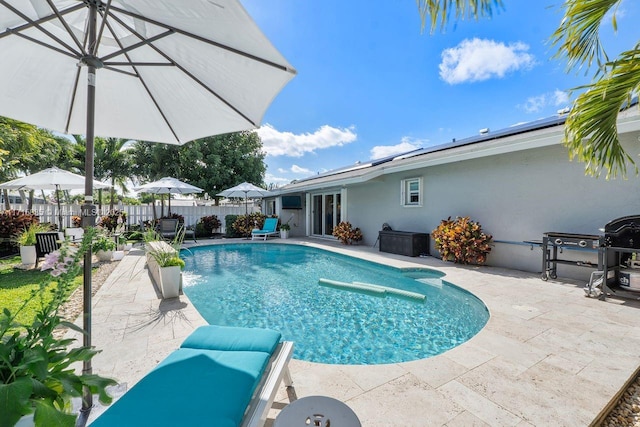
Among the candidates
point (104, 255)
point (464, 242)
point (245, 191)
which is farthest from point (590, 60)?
point (245, 191)

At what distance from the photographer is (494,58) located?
665cm

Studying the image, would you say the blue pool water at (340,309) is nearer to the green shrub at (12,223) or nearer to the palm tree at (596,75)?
the palm tree at (596,75)

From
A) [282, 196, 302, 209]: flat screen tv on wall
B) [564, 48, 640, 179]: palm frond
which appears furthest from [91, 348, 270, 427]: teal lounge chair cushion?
[282, 196, 302, 209]: flat screen tv on wall

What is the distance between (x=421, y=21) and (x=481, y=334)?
364 cm

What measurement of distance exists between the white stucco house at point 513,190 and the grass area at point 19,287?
9011mm

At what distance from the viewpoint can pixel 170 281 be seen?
5.12m

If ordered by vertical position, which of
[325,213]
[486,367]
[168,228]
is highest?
[325,213]

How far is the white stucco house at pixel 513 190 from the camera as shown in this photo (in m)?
6.05

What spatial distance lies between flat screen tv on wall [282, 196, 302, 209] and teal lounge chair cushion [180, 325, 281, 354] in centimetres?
1446

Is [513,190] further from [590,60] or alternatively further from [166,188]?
[166,188]

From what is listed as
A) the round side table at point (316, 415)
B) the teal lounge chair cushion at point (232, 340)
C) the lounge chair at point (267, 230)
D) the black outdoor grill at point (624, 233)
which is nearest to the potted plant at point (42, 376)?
the round side table at point (316, 415)

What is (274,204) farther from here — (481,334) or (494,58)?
(481,334)

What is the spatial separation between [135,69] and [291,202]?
13.7 m

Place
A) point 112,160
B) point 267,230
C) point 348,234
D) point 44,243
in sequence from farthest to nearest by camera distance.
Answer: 1. point 112,160
2. point 267,230
3. point 348,234
4. point 44,243
